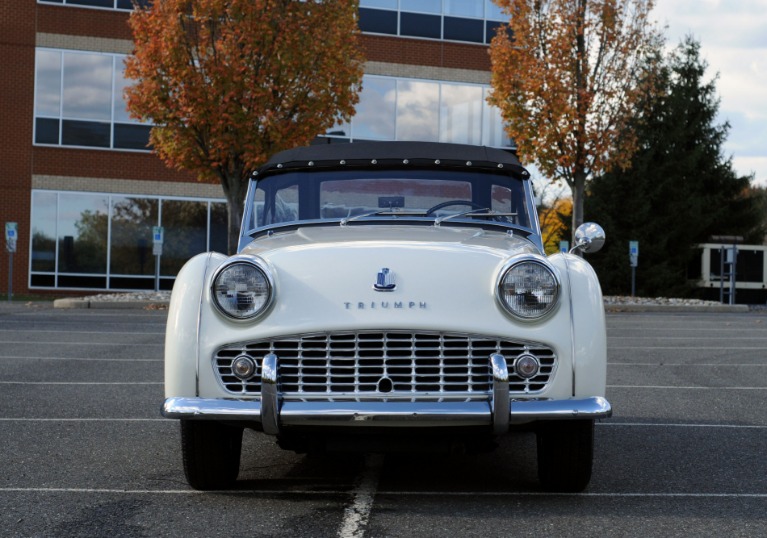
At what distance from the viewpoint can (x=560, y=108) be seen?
25.8 meters

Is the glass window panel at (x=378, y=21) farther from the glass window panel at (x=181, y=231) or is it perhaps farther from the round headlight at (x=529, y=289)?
the round headlight at (x=529, y=289)

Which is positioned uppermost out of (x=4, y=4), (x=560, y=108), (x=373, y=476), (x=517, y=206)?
(x=4, y=4)

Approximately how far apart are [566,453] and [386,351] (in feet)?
3.17

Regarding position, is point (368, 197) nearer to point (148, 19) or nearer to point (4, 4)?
point (148, 19)

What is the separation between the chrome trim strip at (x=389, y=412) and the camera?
178 inches

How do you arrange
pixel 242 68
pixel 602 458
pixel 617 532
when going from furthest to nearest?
pixel 242 68 → pixel 602 458 → pixel 617 532

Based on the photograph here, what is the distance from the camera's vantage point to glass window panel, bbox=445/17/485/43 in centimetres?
3323

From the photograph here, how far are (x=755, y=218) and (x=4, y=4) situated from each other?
1015 inches

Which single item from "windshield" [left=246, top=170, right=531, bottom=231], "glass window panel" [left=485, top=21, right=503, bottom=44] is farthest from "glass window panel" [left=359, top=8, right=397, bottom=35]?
"windshield" [left=246, top=170, right=531, bottom=231]

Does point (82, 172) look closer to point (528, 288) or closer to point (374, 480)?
point (374, 480)

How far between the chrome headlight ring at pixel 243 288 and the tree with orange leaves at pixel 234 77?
1756 cm

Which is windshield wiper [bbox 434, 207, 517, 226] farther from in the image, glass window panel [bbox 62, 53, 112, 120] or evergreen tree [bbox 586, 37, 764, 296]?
evergreen tree [bbox 586, 37, 764, 296]

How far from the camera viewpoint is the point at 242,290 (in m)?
4.81

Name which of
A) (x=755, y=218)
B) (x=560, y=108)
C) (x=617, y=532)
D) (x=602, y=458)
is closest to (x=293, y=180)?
(x=602, y=458)
